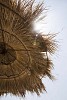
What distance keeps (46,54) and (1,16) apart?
0.94ft

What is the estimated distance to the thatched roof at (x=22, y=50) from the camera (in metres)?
1.07

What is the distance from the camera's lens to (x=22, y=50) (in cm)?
120

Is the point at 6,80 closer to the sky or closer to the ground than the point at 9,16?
closer to the ground

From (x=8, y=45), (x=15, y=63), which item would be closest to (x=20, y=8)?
(x=8, y=45)

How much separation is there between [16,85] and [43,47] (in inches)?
11.0

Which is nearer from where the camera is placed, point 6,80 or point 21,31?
point 21,31

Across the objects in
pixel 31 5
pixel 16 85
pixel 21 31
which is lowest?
pixel 16 85

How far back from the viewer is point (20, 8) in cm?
107

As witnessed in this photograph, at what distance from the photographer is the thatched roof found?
1.07m

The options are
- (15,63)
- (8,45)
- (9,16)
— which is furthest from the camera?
(15,63)

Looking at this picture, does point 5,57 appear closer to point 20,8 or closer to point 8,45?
point 8,45

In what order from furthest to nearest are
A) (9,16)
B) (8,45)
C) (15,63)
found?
(15,63), (8,45), (9,16)

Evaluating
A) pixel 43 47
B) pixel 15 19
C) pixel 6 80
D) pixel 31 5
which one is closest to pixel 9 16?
pixel 15 19

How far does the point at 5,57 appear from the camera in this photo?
1264mm
